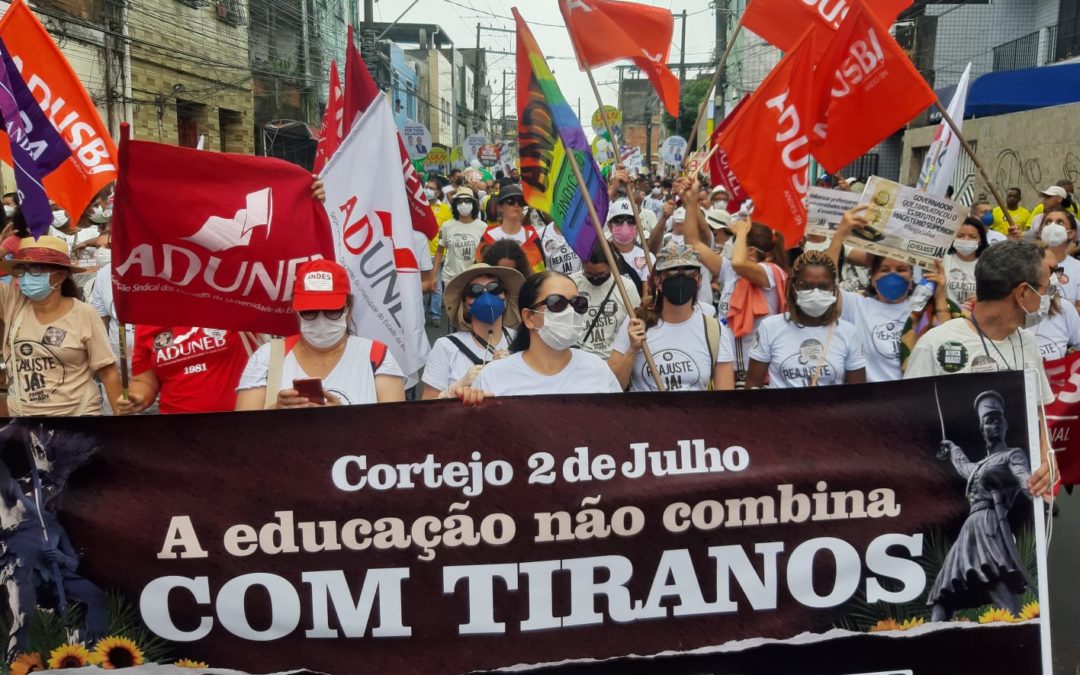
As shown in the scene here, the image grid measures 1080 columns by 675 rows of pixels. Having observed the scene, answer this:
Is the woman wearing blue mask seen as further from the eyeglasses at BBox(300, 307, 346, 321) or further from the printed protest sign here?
the printed protest sign

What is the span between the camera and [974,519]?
3320 mm

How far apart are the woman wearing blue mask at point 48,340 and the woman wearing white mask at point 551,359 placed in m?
2.25

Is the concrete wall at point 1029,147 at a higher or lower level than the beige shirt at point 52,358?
higher

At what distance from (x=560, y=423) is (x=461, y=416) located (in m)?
0.31

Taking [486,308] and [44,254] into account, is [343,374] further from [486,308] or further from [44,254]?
[44,254]

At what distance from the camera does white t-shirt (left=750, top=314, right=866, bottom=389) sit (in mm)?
4879

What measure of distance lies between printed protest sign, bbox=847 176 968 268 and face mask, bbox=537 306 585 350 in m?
2.35

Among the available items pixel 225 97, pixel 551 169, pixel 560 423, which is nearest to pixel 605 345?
pixel 551 169

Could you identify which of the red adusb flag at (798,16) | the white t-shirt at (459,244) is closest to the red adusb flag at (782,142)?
the red adusb flag at (798,16)

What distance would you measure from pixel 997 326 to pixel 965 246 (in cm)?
285

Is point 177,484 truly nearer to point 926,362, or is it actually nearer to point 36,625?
point 36,625

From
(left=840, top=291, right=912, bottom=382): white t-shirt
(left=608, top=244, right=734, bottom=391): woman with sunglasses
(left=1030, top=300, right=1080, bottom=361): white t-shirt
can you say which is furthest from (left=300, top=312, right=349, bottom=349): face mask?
(left=1030, top=300, right=1080, bottom=361): white t-shirt

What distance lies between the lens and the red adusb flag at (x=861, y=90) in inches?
252

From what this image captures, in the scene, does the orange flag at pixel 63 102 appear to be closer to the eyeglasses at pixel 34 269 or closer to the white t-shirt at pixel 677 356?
the eyeglasses at pixel 34 269
